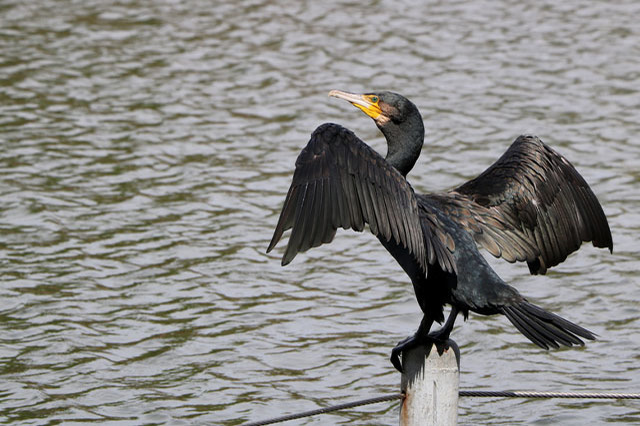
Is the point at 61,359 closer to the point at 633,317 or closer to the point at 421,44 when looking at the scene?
the point at 633,317

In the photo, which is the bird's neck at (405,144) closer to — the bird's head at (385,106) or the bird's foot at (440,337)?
the bird's head at (385,106)

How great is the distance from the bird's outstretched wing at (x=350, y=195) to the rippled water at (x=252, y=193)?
7.03 ft

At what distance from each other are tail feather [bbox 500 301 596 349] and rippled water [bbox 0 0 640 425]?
6.30ft

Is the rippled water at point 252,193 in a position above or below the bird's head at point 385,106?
below

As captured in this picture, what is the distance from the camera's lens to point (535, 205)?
5.18 meters

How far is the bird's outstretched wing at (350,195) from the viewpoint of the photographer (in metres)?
4.31

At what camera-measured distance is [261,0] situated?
15359 mm

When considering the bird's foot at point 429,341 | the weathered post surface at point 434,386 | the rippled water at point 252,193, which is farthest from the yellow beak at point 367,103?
the rippled water at point 252,193

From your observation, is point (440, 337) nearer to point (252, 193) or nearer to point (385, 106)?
point (385, 106)

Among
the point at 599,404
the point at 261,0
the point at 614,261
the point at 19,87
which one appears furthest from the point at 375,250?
the point at 261,0

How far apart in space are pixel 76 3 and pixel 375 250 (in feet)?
27.0

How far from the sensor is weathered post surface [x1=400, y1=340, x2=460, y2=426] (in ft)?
13.9

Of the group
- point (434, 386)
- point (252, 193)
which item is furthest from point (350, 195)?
point (252, 193)

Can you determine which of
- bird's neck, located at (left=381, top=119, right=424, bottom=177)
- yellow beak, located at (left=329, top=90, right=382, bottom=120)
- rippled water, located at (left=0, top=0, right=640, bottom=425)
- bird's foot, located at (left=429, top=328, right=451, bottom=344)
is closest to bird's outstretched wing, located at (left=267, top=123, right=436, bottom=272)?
bird's foot, located at (left=429, top=328, right=451, bottom=344)
